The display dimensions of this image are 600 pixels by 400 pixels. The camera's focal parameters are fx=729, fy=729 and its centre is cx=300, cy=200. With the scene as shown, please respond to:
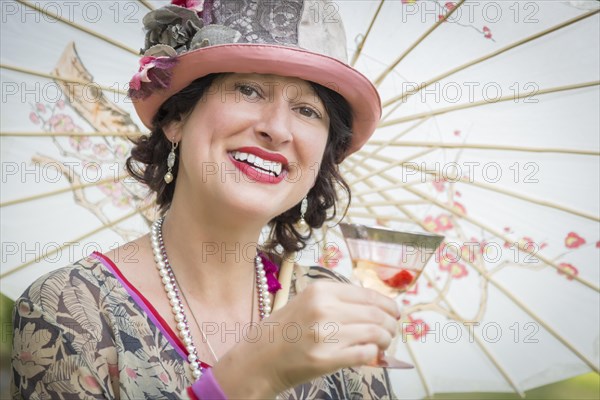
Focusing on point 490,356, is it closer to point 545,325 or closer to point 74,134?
point 545,325

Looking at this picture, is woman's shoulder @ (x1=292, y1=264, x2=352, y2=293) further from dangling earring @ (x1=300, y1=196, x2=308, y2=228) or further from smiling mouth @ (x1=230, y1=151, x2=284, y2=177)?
smiling mouth @ (x1=230, y1=151, x2=284, y2=177)

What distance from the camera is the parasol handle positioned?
7.61 ft

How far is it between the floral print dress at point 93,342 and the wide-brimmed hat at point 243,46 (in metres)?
0.55

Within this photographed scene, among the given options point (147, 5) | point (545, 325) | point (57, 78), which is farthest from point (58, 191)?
point (545, 325)

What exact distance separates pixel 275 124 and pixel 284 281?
2.06ft

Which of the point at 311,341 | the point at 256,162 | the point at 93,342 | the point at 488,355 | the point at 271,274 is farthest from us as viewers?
the point at 488,355

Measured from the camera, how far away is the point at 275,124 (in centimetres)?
199

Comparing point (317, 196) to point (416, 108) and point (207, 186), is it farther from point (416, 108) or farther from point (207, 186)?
point (207, 186)

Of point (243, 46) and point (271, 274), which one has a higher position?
point (243, 46)

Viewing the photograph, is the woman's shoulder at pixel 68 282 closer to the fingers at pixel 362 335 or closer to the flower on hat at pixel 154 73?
the flower on hat at pixel 154 73

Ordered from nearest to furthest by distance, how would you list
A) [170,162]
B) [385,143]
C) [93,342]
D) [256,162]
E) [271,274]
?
[93,342] < [256,162] < [170,162] < [271,274] < [385,143]

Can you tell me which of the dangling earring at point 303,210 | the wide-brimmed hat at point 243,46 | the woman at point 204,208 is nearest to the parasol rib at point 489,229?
the dangling earring at point 303,210

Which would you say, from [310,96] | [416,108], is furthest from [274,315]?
[416,108]

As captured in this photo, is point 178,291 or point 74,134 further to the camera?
point 74,134
